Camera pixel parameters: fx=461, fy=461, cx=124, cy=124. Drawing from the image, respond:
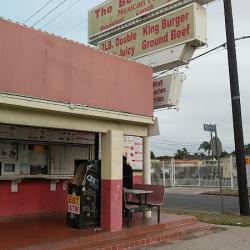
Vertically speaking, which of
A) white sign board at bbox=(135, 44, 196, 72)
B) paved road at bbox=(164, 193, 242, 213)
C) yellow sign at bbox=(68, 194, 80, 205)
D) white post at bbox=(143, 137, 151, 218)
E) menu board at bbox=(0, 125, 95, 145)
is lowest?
paved road at bbox=(164, 193, 242, 213)

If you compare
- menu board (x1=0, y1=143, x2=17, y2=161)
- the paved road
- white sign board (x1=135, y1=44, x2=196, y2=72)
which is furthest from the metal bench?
the paved road

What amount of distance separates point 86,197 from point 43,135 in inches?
108

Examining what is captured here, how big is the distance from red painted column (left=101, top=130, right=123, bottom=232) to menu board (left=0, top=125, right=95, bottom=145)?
2.48 meters

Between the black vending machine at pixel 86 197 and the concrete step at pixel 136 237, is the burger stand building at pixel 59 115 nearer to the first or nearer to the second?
the black vending machine at pixel 86 197

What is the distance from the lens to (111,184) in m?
9.59

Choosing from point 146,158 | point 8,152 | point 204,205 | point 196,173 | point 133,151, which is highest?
point 196,173

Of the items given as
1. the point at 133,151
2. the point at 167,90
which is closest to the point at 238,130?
the point at 133,151

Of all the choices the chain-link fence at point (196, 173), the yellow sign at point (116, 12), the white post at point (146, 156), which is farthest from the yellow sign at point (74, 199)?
the chain-link fence at point (196, 173)

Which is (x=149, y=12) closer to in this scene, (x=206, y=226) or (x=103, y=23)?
(x=103, y=23)

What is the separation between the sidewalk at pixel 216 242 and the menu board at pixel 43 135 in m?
4.12

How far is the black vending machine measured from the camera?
31.5 ft

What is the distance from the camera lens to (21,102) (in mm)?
8062

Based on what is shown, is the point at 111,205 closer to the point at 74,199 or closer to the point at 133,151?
the point at 74,199

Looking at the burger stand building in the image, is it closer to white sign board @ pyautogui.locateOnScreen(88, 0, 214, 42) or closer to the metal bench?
the metal bench
